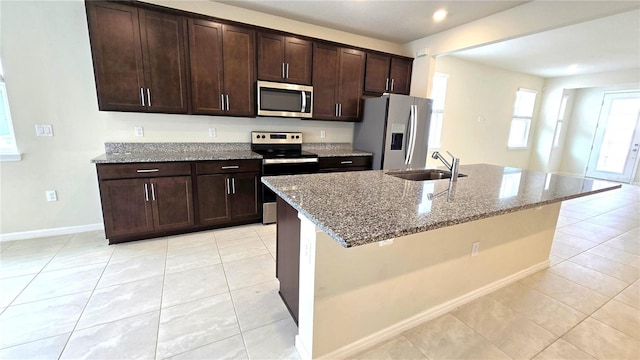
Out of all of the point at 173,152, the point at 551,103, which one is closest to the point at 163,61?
the point at 173,152

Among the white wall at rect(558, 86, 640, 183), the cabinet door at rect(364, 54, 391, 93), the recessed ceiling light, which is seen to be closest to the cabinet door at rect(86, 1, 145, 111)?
the cabinet door at rect(364, 54, 391, 93)

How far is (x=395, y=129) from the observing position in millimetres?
3730

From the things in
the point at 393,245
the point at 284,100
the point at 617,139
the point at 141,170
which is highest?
the point at 284,100

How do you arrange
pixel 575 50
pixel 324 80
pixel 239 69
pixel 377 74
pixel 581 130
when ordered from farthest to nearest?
pixel 581 130, pixel 575 50, pixel 377 74, pixel 324 80, pixel 239 69

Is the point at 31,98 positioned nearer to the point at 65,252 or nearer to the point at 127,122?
the point at 127,122

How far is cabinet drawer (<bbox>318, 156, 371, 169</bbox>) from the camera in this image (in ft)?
11.7

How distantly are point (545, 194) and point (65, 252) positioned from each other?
394 centimetres

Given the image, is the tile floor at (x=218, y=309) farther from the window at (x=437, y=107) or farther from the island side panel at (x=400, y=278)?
the window at (x=437, y=107)

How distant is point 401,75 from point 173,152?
346 cm

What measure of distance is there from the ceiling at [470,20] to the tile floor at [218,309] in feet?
8.18

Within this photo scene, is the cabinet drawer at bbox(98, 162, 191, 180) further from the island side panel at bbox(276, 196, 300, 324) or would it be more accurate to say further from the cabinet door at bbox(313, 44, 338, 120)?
the cabinet door at bbox(313, 44, 338, 120)

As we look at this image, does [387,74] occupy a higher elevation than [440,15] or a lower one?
lower

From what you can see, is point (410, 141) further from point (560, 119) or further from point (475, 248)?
point (560, 119)

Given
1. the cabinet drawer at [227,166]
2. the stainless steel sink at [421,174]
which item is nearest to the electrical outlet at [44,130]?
the cabinet drawer at [227,166]
